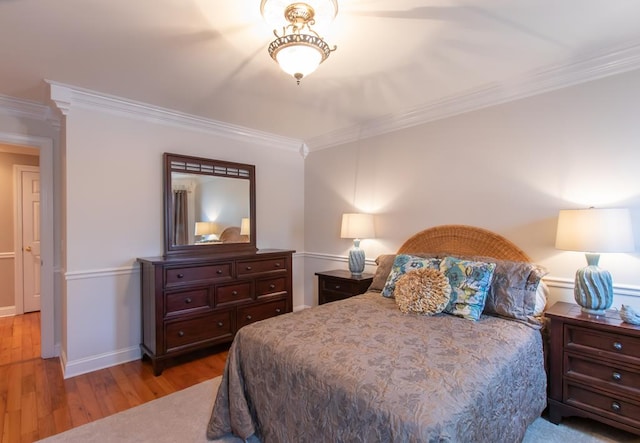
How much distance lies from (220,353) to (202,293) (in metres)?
0.71

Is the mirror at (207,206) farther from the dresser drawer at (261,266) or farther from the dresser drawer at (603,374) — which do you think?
the dresser drawer at (603,374)

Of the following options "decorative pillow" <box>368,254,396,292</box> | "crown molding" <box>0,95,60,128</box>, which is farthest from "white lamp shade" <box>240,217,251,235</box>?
"crown molding" <box>0,95,60,128</box>

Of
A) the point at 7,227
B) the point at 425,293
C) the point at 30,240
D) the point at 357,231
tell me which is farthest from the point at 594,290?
the point at 7,227

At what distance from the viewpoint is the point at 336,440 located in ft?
4.46

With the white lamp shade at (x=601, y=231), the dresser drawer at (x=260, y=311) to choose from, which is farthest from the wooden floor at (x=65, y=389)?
the white lamp shade at (x=601, y=231)

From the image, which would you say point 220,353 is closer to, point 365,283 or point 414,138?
point 365,283

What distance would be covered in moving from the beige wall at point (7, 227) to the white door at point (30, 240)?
135 mm

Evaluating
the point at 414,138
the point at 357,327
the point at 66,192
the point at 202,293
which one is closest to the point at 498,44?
the point at 414,138

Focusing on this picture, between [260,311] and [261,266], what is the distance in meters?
0.49

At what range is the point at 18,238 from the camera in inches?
185

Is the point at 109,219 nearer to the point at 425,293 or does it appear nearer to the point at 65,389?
the point at 65,389

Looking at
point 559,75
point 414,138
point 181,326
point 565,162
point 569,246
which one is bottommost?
point 181,326

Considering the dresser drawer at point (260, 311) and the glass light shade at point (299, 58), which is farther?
the dresser drawer at point (260, 311)

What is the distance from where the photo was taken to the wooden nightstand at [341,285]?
3.34 m
